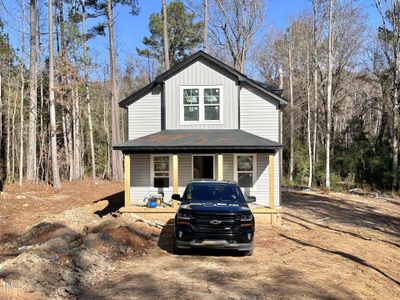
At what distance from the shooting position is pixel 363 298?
298 inches

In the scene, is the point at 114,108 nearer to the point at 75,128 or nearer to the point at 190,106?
the point at 75,128

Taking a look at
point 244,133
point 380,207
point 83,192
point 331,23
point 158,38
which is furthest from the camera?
point 158,38

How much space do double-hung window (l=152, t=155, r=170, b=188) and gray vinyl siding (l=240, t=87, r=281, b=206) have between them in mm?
3556

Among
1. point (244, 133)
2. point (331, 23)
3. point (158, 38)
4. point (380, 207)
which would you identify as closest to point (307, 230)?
point (244, 133)

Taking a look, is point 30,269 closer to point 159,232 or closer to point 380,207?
point 159,232

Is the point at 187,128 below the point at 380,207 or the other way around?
the other way around

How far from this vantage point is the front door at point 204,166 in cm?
1795

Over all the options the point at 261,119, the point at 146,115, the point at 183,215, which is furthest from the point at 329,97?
the point at 183,215

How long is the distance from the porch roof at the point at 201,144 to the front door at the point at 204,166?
1415mm

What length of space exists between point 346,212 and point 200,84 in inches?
355

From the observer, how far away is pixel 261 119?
17.5 meters

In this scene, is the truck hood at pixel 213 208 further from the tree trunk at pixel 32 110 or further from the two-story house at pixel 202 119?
the tree trunk at pixel 32 110

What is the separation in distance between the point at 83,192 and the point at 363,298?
755 inches

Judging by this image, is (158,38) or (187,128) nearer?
(187,128)
